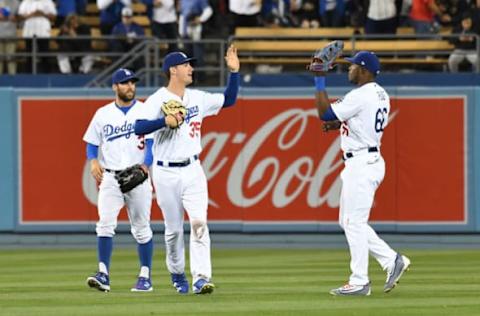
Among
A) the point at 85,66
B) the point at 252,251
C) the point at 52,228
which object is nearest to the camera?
the point at 252,251

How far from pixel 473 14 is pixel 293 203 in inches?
160

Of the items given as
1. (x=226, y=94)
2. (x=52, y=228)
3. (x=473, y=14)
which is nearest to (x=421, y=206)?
(x=473, y=14)

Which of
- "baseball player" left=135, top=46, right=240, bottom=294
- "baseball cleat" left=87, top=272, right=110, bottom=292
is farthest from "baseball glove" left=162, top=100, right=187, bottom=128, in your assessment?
"baseball cleat" left=87, top=272, right=110, bottom=292

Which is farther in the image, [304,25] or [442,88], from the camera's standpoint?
[304,25]

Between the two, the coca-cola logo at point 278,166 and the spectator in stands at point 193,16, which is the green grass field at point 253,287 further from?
the spectator in stands at point 193,16

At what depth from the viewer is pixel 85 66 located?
23.3 metres

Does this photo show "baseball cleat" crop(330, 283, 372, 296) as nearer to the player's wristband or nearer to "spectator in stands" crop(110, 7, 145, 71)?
the player's wristband

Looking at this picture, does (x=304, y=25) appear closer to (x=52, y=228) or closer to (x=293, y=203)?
(x=293, y=203)

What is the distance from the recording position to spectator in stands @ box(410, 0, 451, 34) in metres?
23.0

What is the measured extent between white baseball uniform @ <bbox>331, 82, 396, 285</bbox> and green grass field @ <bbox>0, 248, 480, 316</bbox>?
1.48ft

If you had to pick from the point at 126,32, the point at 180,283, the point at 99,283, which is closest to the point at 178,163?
the point at 180,283

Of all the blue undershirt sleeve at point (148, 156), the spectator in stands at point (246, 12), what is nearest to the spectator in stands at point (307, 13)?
the spectator in stands at point (246, 12)

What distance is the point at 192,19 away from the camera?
23.4 meters

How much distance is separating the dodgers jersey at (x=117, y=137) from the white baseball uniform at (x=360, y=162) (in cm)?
238
